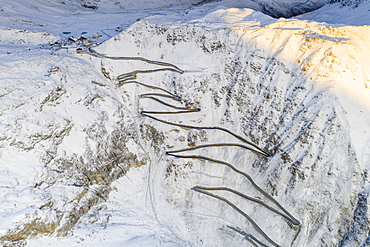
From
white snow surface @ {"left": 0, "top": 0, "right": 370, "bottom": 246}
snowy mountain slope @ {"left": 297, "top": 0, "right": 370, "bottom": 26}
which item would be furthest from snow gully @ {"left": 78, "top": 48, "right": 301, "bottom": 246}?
snowy mountain slope @ {"left": 297, "top": 0, "right": 370, "bottom": 26}

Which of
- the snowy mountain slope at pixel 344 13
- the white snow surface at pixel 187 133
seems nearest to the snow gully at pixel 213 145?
the white snow surface at pixel 187 133

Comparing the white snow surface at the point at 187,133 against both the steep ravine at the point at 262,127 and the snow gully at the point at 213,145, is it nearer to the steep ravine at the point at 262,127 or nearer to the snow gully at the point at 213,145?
the steep ravine at the point at 262,127

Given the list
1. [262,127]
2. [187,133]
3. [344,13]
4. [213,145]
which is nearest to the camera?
[262,127]

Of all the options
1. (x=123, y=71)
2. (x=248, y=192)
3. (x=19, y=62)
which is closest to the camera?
(x=248, y=192)

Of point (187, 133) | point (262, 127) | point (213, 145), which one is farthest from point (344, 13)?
point (187, 133)

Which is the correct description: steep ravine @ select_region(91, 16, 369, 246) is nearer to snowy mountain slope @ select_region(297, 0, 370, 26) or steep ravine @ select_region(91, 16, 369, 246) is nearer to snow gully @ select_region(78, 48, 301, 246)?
snow gully @ select_region(78, 48, 301, 246)

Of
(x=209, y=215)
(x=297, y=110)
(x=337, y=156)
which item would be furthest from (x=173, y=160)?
(x=337, y=156)

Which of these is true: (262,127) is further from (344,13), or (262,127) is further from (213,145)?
(344,13)

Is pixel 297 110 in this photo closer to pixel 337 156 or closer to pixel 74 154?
pixel 337 156
